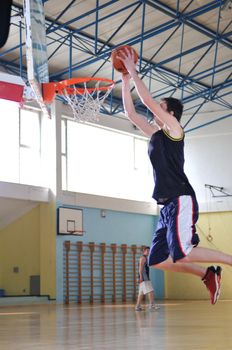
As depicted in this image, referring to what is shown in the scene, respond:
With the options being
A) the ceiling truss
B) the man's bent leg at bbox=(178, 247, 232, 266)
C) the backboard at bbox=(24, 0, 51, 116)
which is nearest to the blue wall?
the ceiling truss

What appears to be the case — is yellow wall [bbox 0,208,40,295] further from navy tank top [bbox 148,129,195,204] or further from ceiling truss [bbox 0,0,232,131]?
navy tank top [bbox 148,129,195,204]

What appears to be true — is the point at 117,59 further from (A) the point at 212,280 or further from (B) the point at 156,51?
(B) the point at 156,51

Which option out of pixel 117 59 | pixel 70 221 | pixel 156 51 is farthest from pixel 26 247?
pixel 117 59

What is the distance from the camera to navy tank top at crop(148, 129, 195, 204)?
563 centimetres

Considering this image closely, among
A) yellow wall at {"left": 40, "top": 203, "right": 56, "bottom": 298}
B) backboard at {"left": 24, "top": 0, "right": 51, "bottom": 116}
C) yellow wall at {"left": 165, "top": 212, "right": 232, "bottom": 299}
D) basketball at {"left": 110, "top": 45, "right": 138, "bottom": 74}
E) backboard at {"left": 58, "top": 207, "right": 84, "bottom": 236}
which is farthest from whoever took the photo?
yellow wall at {"left": 165, "top": 212, "right": 232, "bottom": 299}

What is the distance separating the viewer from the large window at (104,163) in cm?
2375

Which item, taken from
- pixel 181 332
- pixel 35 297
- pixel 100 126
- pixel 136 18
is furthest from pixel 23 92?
pixel 100 126

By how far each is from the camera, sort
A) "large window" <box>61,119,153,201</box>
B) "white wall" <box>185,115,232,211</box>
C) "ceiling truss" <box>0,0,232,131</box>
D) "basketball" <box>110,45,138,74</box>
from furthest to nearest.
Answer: "white wall" <box>185,115,232,211</box>
"large window" <box>61,119,153,201</box>
"ceiling truss" <box>0,0,232,131</box>
"basketball" <box>110,45,138,74</box>

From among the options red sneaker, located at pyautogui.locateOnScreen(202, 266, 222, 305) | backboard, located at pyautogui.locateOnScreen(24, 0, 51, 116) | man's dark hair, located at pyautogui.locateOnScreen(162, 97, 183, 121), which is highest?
backboard, located at pyautogui.locateOnScreen(24, 0, 51, 116)

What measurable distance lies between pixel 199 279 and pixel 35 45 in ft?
54.6

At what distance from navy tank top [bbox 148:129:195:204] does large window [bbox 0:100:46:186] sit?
16313mm

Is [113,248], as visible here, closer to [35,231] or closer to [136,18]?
[35,231]

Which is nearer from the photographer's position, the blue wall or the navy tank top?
the navy tank top

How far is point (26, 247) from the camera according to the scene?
907 inches
